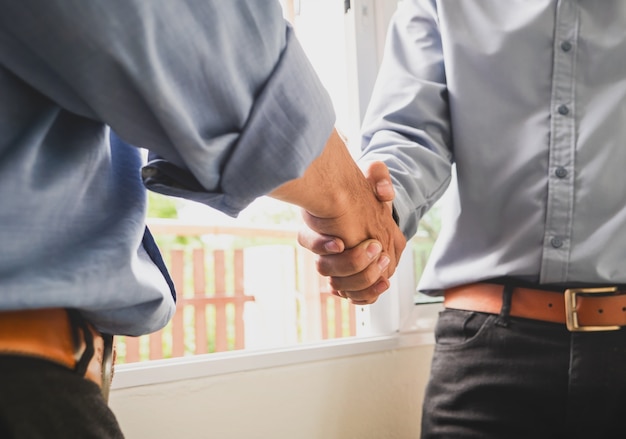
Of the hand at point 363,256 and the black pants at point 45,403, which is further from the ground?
the hand at point 363,256

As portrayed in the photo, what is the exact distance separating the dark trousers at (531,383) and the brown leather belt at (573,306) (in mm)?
14

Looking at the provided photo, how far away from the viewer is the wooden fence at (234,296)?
268 cm

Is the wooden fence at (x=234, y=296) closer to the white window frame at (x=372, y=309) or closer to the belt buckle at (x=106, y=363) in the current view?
the white window frame at (x=372, y=309)

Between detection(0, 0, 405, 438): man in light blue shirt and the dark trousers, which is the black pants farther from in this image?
the dark trousers

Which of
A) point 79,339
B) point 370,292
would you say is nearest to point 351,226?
point 370,292

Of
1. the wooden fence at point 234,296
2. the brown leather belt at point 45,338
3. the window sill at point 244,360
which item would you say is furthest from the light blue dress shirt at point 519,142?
the wooden fence at point 234,296

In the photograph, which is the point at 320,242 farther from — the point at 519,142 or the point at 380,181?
the point at 519,142

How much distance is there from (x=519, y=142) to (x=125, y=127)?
77 centimetres

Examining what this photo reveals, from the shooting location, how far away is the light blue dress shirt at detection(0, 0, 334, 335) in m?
0.32

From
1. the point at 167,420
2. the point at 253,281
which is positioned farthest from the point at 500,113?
the point at 253,281

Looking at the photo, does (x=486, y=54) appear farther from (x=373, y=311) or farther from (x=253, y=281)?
(x=253, y=281)

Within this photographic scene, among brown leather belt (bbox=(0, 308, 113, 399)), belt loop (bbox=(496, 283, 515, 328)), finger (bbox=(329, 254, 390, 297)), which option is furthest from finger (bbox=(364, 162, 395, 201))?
brown leather belt (bbox=(0, 308, 113, 399))

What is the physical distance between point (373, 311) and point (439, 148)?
1.53ft

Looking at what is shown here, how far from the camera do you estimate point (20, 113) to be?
1.13 feet
